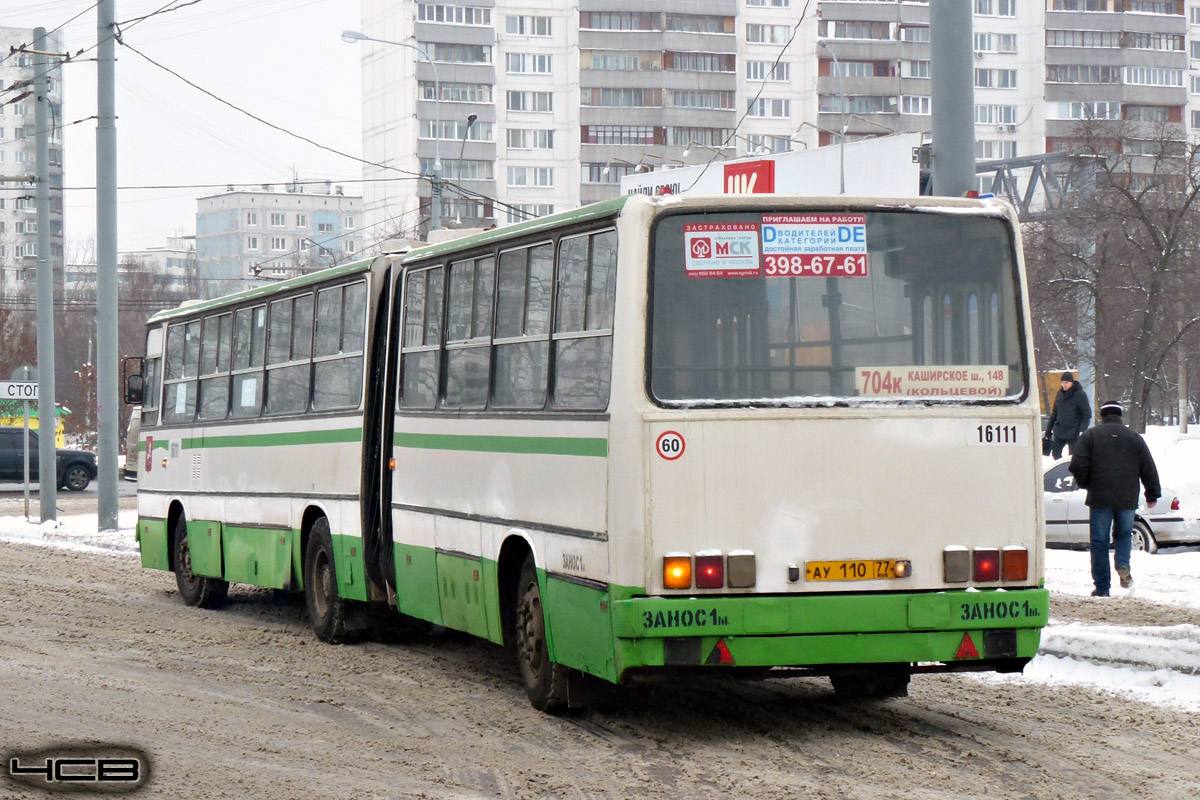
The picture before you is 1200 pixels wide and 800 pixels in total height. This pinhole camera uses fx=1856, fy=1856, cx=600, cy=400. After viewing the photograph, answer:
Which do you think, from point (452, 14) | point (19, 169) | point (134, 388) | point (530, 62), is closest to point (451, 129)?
point (452, 14)

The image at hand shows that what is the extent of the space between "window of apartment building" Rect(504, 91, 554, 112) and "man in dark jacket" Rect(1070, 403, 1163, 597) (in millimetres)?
86939

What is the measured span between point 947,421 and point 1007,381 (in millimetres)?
435

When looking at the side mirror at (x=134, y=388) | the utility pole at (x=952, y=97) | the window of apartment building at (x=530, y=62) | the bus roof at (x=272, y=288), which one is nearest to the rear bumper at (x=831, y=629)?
the bus roof at (x=272, y=288)

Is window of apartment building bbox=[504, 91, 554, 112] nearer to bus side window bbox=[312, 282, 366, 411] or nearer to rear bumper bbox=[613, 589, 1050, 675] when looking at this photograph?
bus side window bbox=[312, 282, 366, 411]

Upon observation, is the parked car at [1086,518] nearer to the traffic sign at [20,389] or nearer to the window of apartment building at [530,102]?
the traffic sign at [20,389]

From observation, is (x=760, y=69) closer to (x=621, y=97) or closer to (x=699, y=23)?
(x=699, y=23)

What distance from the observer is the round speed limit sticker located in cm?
866

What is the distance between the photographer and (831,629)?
28.7ft

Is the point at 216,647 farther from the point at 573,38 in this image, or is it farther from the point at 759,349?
the point at 573,38

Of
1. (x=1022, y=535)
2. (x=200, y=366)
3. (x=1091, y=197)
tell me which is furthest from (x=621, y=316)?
(x=1091, y=197)

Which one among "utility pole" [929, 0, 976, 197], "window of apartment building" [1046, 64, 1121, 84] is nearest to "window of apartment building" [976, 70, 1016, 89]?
"window of apartment building" [1046, 64, 1121, 84]

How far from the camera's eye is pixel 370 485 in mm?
12766

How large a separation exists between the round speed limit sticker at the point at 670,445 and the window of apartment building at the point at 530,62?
93624mm

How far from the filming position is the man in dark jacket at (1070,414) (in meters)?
25.2
